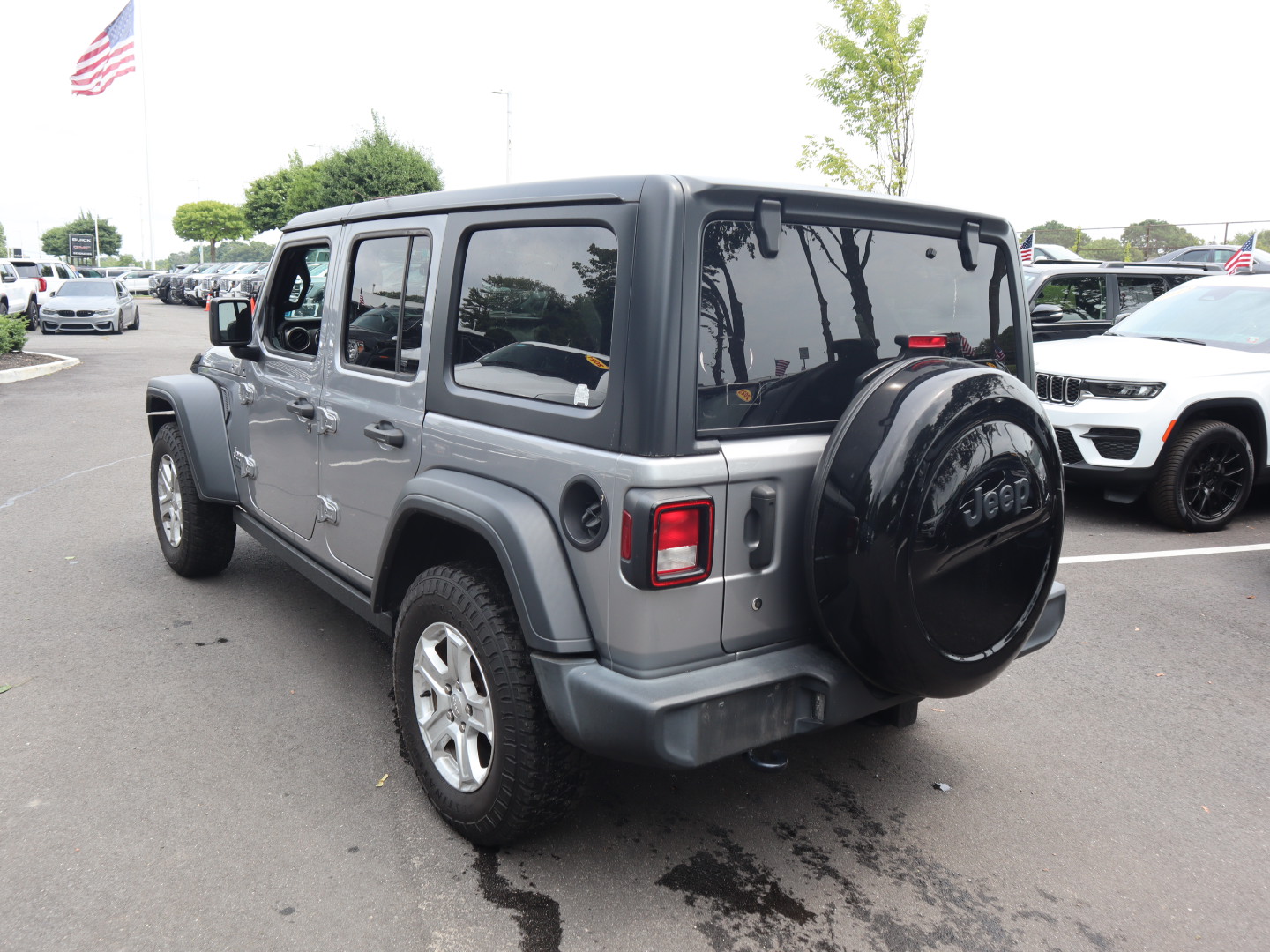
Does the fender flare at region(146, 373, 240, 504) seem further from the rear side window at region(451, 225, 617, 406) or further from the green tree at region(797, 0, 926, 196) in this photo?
the green tree at region(797, 0, 926, 196)

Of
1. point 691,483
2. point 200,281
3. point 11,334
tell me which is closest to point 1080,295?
point 691,483

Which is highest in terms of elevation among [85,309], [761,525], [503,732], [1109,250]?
[1109,250]

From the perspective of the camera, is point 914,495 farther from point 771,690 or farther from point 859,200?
point 859,200

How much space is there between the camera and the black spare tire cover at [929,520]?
2506 mm

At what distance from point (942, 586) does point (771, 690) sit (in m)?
0.53

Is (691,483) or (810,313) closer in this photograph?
(691,483)

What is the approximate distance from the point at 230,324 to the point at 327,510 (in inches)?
53.2

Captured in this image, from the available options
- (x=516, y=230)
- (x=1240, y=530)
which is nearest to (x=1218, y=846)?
(x=516, y=230)

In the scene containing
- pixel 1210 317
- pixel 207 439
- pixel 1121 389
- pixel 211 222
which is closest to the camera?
pixel 207 439

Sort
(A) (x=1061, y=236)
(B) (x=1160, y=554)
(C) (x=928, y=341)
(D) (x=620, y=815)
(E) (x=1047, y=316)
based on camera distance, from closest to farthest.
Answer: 1. (C) (x=928, y=341)
2. (D) (x=620, y=815)
3. (B) (x=1160, y=554)
4. (E) (x=1047, y=316)
5. (A) (x=1061, y=236)

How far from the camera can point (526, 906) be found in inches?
107

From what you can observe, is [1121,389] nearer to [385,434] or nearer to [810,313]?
[810,313]

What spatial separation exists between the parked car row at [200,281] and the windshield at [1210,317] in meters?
28.8

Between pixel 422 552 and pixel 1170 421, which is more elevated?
pixel 1170 421
